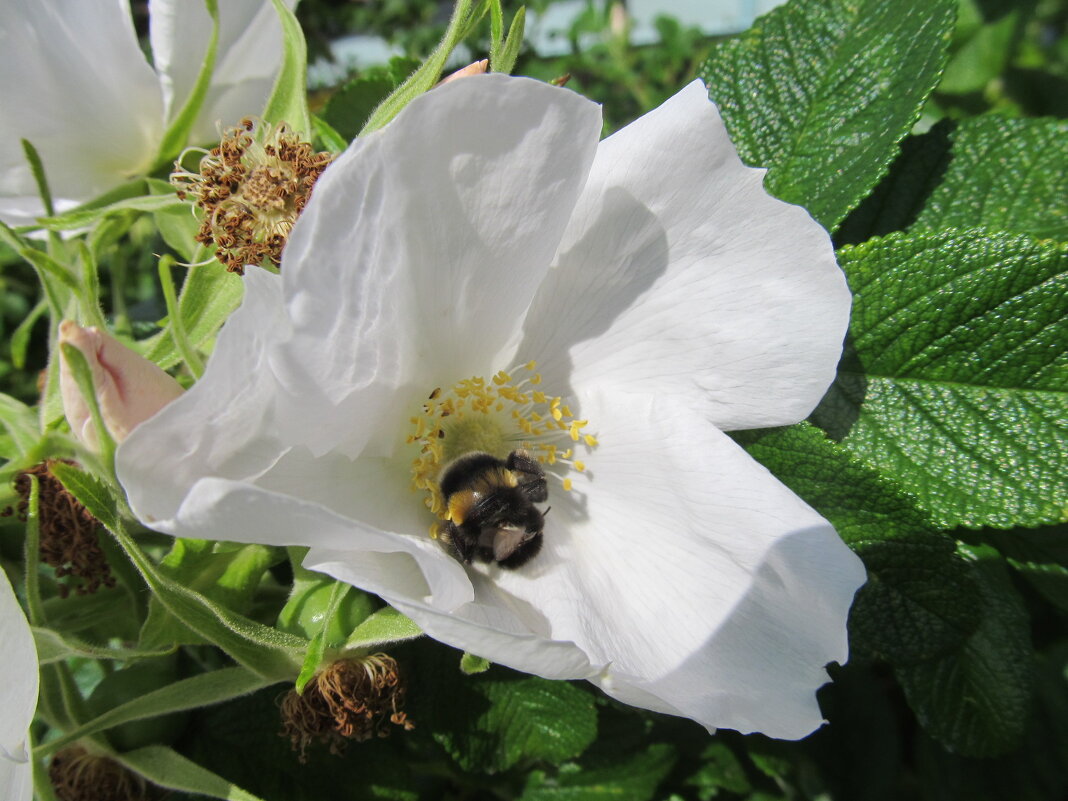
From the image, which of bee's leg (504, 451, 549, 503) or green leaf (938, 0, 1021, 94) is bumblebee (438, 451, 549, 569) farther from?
green leaf (938, 0, 1021, 94)

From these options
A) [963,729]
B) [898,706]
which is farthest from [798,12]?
[898,706]

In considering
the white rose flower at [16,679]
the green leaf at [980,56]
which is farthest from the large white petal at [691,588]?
the green leaf at [980,56]

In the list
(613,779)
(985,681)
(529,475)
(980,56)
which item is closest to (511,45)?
(529,475)

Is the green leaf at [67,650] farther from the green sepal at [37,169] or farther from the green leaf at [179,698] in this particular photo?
the green sepal at [37,169]

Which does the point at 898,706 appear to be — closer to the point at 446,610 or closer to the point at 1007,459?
the point at 1007,459

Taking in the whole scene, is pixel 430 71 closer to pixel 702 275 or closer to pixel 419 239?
pixel 419 239

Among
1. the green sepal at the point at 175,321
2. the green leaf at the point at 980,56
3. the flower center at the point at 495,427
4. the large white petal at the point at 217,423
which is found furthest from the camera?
the green leaf at the point at 980,56
